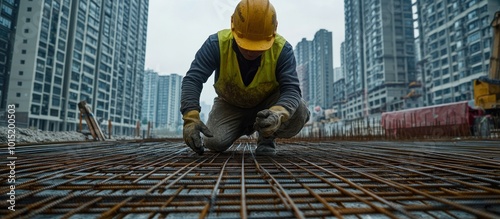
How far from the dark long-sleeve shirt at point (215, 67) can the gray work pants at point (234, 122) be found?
357mm

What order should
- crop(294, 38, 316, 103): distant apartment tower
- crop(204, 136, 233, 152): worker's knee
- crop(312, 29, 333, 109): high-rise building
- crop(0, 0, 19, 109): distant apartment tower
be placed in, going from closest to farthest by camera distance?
1. crop(204, 136, 233, 152): worker's knee
2. crop(0, 0, 19, 109): distant apartment tower
3. crop(312, 29, 333, 109): high-rise building
4. crop(294, 38, 316, 103): distant apartment tower

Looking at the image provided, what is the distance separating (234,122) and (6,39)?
1104 inches

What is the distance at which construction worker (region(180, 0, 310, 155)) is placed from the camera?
2.05m

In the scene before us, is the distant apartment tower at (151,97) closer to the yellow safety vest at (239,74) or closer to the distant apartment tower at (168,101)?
the distant apartment tower at (168,101)

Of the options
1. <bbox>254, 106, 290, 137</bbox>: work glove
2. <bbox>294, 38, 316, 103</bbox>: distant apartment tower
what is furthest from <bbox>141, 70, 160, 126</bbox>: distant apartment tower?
<bbox>254, 106, 290, 137</bbox>: work glove

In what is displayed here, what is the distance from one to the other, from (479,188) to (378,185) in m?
0.32

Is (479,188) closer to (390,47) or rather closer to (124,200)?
(124,200)

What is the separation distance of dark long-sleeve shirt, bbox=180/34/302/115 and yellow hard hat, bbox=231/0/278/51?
206 millimetres

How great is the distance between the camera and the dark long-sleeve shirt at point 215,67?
2.18 metres

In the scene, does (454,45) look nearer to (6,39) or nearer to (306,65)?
(306,65)

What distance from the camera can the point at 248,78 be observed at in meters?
2.39

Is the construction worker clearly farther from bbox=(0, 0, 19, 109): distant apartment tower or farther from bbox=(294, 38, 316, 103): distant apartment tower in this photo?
bbox=(294, 38, 316, 103): distant apartment tower

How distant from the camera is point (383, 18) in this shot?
130ft

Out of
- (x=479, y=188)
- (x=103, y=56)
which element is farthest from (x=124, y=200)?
(x=103, y=56)
